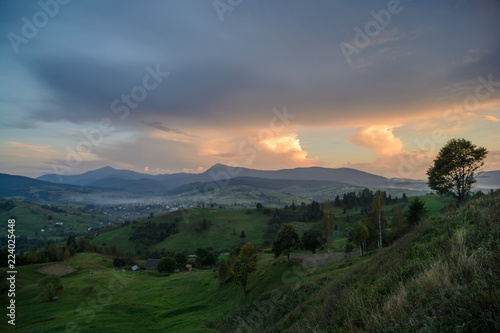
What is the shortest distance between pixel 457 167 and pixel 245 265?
41.5 metres

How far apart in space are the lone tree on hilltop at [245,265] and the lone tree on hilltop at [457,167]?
3626 cm

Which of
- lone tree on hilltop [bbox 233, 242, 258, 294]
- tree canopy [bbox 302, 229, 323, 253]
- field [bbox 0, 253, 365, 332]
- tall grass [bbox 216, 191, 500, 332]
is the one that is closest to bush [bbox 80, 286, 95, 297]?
field [bbox 0, 253, 365, 332]

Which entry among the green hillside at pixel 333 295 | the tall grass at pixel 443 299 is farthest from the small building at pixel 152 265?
the tall grass at pixel 443 299

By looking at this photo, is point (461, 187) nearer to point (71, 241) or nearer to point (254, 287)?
point (254, 287)

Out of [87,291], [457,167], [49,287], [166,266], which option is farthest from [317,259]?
[166,266]

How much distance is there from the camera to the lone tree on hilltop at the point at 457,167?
35.8 m

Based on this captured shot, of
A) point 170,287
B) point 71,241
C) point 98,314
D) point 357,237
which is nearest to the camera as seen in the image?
point 98,314

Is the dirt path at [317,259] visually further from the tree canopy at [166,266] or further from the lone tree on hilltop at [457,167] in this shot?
the tree canopy at [166,266]

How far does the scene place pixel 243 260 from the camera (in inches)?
1875

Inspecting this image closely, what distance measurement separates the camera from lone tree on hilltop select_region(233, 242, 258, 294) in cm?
4641

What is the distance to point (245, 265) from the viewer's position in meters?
46.7

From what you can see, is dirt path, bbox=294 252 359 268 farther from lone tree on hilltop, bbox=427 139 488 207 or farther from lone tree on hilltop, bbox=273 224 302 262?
lone tree on hilltop, bbox=427 139 488 207

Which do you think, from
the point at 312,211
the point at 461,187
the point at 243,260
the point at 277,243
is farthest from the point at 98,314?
the point at 312,211

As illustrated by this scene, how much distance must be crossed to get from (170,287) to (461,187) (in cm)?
7725
